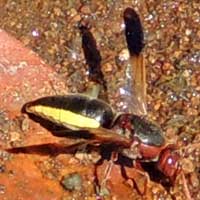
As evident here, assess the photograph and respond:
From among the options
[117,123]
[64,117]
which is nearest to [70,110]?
[64,117]

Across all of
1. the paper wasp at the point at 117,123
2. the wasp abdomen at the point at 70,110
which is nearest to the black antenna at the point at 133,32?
the paper wasp at the point at 117,123

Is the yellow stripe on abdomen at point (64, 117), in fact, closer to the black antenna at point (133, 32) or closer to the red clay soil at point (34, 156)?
the red clay soil at point (34, 156)

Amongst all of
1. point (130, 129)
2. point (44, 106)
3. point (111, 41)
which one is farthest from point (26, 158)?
point (111, 41)

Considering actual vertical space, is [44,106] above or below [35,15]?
below

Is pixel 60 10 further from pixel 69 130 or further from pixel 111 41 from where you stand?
pixel 69 130

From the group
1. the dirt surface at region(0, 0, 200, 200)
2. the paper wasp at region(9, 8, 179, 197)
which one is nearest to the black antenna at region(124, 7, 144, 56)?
the paper wasp at region(9, 8, 179, 197)

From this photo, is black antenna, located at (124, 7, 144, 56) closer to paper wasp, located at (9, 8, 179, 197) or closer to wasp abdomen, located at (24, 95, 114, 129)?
paper wasp, located at (9, 8, 179, 197)

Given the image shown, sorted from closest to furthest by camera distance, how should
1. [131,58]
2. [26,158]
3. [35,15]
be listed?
[26,158], [131,58], [35,15]
